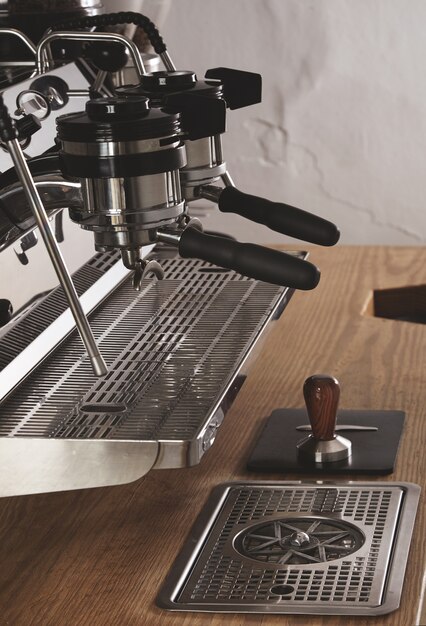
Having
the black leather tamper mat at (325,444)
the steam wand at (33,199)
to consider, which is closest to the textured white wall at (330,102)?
the black leather tamper mat at (325,444)

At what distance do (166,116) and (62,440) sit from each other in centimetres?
29

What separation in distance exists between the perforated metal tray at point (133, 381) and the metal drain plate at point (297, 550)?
11cm

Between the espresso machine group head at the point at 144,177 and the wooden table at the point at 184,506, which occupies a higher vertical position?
the espresso machine group head at the point at 144,177

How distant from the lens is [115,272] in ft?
4.73

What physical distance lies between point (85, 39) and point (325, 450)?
491 mm

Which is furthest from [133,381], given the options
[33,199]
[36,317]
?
[33,199]

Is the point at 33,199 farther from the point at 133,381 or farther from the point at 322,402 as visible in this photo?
the point at 322,402

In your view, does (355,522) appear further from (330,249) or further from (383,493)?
(330,249)

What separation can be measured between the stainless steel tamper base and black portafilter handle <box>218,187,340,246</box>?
9.2 inches

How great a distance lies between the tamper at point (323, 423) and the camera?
1152 mm

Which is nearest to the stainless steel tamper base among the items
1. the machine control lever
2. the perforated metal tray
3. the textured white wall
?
the perforated metal tray

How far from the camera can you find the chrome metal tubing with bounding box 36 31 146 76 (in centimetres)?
107

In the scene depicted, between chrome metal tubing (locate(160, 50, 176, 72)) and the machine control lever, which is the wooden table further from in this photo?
chrome metal tubing (locate(160, 50, 176, 72))

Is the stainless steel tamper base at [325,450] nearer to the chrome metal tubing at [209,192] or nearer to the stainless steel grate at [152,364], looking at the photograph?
the stainless steel grate at [152,364]
